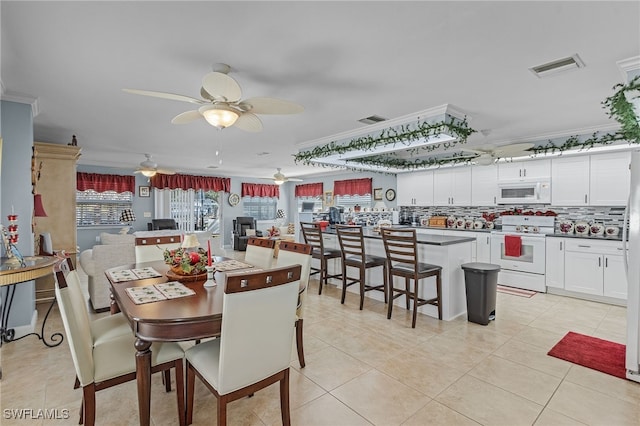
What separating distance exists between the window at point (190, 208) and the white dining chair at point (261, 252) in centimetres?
666

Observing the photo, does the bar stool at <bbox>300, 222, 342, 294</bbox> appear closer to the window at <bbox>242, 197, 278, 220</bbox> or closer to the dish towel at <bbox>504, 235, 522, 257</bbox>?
the dish towel at <bbox>504, 235, 522, 257</bbox>

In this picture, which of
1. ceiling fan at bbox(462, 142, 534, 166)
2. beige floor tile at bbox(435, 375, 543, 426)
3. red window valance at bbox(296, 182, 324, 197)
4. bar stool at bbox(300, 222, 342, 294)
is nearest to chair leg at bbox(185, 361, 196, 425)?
beige floor tile at bbox(435, 375, 543, 426)

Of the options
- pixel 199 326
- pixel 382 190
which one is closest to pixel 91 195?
pixel 382 190

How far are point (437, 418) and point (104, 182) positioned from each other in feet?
28.7

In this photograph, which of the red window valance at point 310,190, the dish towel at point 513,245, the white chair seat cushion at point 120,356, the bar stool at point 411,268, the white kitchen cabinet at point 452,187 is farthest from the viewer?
the red window valance at point 310,190

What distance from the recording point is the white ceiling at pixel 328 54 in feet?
5.69

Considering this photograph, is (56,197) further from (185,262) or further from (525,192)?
(525,192)

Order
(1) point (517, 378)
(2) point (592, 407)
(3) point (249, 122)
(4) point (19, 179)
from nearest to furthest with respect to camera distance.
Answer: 1. (2) point (592, 407)
2. (1) point (517, 378)
3. (3) point (249, 122)
4. (4) point (19, 179)

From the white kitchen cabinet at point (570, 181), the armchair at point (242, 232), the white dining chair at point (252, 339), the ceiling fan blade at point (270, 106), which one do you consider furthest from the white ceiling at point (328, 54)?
the armchair at point (242, 232)

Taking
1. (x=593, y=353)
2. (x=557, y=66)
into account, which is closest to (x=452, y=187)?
(x=593, y=353)

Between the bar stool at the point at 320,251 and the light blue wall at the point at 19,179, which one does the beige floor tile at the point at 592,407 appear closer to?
the bar stool at the point at 320,251

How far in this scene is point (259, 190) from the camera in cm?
1072

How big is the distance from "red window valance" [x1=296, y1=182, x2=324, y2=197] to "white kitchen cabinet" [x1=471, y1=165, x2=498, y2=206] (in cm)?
502

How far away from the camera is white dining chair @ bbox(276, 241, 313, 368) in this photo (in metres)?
2.46
